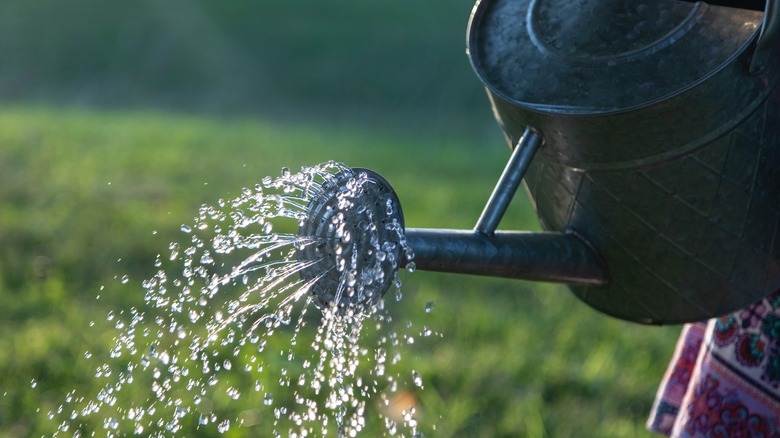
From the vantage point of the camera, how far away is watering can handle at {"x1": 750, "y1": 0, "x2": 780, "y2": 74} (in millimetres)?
1390

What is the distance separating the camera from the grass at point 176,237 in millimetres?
2887

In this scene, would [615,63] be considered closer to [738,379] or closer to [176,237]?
[738,379]

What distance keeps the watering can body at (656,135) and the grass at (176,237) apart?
1.20 m

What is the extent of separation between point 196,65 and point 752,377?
8000mm

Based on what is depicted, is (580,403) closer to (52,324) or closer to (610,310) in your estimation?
(610,310)

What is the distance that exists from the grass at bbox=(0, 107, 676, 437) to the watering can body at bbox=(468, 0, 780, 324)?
3.94ft

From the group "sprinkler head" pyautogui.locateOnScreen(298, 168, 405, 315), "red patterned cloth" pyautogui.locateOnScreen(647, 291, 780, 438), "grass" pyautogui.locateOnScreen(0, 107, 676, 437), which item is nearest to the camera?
"sprinkler head" pyautogui.locateOnScreen(298, 168, 405, 315)

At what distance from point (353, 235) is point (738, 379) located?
804mm

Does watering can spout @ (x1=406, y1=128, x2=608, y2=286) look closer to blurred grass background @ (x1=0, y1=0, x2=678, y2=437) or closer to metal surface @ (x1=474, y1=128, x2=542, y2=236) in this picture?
metal surface @ (x1=474, y1=128, x2=542, y2=236)

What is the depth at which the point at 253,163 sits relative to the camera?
5688 millimetres

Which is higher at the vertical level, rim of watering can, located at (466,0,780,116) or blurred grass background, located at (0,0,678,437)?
rim of watering can, located at (466,0,780,116)

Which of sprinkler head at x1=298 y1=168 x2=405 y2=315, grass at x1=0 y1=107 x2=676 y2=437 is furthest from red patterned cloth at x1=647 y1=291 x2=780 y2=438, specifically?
grass at x1=0 y1=107 x2=676 y2=437

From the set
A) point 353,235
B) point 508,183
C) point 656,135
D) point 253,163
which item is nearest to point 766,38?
point 656,135

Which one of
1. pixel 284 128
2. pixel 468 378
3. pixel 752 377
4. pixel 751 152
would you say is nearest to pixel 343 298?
pixel 751 152
